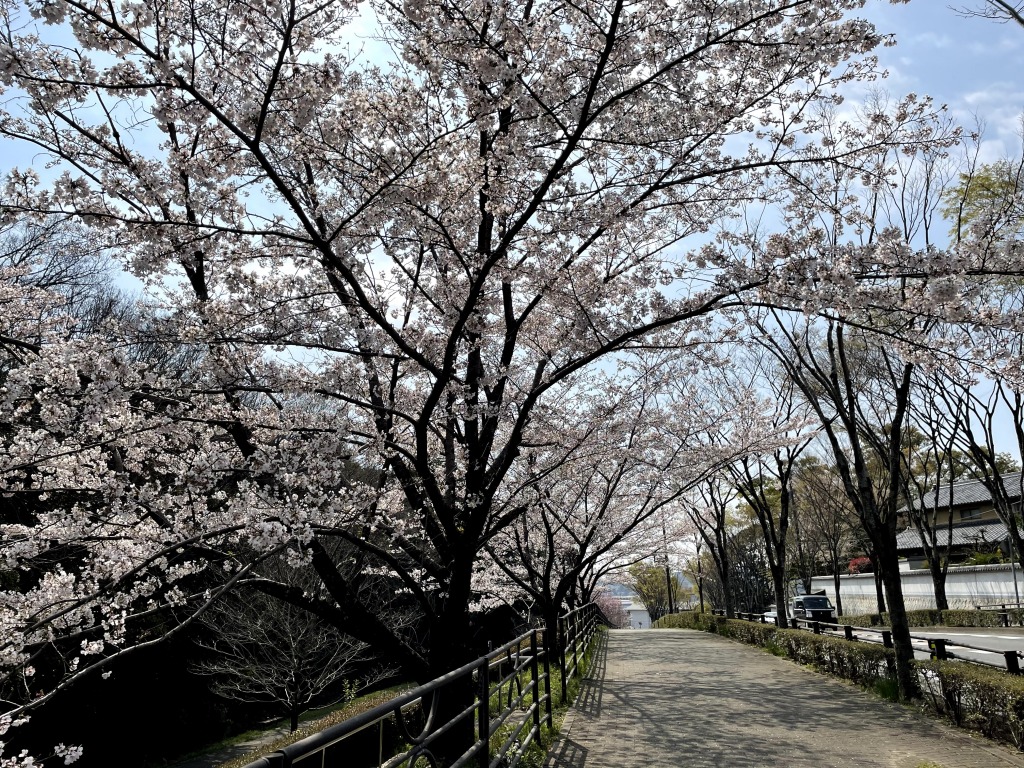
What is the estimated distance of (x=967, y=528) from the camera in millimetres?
34812

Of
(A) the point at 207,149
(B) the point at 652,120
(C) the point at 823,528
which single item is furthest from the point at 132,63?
(C) the point at 823,528

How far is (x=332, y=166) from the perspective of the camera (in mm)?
5426

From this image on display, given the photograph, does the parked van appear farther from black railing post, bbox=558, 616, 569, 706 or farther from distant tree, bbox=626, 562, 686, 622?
distant tree, bbox=626, 562, 686, 622

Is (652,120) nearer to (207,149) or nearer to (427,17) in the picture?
(427,17)

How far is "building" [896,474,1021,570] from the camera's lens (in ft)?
103

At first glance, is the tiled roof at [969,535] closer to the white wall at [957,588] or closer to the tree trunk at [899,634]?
the white wall at [957,588]

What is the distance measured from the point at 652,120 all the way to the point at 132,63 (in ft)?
11.8

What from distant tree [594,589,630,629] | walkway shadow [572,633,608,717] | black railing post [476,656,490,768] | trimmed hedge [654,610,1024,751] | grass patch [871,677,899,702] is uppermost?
black railing post [476,656,490,768]

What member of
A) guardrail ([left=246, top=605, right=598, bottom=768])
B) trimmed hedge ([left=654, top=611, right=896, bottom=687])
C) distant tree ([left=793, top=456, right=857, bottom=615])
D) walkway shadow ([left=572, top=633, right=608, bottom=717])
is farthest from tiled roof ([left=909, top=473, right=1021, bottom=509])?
guardrail ([left=246, top=605, right=598, bottom=768])

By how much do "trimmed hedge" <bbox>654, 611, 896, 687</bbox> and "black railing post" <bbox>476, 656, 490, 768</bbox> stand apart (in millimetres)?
7576

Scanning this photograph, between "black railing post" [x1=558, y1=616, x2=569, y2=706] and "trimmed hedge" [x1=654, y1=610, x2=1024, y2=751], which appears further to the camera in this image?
"black railing post" [x1=558, y1=616, x2=569, y2=706]

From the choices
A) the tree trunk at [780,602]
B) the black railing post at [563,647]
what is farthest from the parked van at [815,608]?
the black railing post at [563,647]

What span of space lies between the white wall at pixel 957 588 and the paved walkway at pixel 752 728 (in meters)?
16.0

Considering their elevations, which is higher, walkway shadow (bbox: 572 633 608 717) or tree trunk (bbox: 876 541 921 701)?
tree trunk (bbox: 876 541 921 701)
